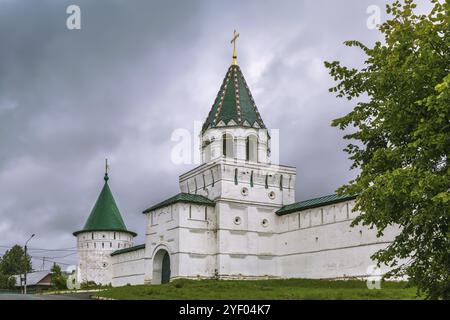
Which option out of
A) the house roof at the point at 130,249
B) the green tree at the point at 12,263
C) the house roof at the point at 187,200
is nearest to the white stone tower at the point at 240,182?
the house roof at the point at 187,200

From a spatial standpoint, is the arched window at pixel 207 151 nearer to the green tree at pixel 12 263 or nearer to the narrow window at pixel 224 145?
the narrow window at pixel 224 145

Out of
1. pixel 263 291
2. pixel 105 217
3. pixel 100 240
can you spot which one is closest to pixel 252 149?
pixel 263 291

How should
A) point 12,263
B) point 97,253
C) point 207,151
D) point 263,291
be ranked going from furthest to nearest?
point 12,263 < point 97,253 < point 207,151 < point 263,291

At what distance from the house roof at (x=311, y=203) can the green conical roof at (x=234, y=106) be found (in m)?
5.53

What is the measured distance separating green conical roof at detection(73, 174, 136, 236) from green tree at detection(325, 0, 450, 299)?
38000mm

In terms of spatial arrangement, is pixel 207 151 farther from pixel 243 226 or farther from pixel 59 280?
pixel 59 280

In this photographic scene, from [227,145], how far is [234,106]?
2583 millimetres

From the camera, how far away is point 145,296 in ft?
85.3

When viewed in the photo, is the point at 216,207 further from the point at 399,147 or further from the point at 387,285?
the point at 399,147

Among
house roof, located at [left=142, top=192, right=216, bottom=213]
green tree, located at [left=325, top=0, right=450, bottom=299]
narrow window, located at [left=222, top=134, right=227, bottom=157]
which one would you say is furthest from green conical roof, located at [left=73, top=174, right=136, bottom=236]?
green tree, located at [left=325, top=0, right=450, bottom=299]

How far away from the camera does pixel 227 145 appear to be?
132 feet

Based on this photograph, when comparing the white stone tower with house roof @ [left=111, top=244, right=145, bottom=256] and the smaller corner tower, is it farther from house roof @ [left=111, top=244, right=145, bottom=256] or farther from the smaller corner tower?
the smaller corner tower

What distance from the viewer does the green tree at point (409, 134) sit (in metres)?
12.5

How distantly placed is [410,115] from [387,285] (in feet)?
59.5
